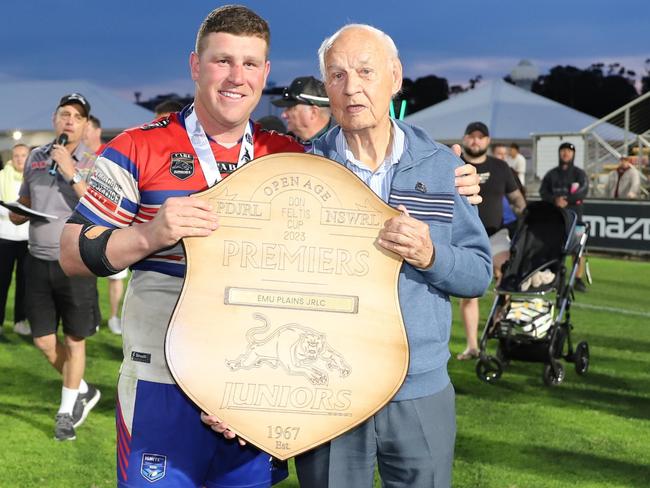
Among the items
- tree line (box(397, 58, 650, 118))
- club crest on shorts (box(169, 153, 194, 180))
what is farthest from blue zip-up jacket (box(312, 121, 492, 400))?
tree line (box(397, 58, 650, 118))

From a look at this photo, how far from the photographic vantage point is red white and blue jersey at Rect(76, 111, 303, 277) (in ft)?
8.27

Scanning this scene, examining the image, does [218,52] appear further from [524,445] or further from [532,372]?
[532,372]

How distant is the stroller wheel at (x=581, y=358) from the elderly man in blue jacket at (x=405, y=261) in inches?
204

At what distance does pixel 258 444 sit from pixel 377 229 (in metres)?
0.65

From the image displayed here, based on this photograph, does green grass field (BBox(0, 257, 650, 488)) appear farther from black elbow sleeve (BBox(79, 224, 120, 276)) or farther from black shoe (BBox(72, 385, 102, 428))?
black elbow sleeve (BBox(79, 224, 120, 276))

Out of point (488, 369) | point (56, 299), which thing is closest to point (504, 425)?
point (488, 369)

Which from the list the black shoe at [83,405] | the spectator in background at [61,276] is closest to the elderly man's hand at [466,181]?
the spectator in background at [61,276]

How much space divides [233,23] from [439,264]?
90 centimetres

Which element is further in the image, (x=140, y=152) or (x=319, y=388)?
(x=140, y=152)

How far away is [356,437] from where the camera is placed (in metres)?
2.53

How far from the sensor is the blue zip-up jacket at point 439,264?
8.16 ft

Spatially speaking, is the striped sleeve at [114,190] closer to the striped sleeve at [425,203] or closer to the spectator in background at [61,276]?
the striped sleeve at [425,203]

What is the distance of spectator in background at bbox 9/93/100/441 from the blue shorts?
332 centimetres

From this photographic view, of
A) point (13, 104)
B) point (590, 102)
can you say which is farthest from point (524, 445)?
point (590, 102)
